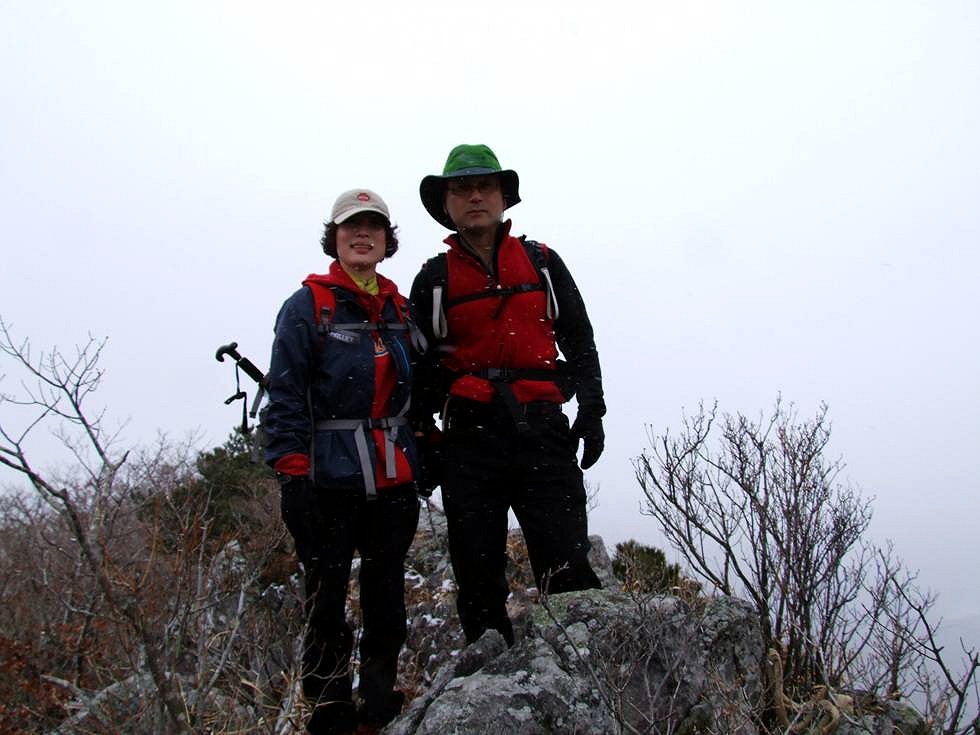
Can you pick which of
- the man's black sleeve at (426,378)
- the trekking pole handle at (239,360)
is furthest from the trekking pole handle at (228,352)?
the man's black sleeve at (426,378)

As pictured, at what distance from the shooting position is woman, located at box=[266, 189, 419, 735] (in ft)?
10.4

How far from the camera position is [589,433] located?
146 inches

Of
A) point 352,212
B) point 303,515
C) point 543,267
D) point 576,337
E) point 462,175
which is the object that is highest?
point 462,175

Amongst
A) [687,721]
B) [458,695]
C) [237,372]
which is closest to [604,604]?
[687,721]

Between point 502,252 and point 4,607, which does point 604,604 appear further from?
point 4,607

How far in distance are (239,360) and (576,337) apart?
1634 millimetres

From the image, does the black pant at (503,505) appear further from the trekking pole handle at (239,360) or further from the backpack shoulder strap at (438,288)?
the trekking pole handle at (239,360)

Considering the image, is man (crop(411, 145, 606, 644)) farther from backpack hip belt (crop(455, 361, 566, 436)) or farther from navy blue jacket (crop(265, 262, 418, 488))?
navy blue jacket (crop(265, 262, 418, 488))

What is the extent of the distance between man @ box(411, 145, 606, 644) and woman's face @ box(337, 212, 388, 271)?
0.34 meters

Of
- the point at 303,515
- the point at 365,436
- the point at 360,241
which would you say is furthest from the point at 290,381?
the point at 360,241

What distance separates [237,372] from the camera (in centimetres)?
367

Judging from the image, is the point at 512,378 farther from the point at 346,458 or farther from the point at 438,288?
the point at 346,458

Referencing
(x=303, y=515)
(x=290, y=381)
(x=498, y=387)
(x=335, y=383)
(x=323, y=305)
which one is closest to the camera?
(x=303, y=515)

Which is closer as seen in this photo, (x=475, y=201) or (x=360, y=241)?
(x=360, y=241)
